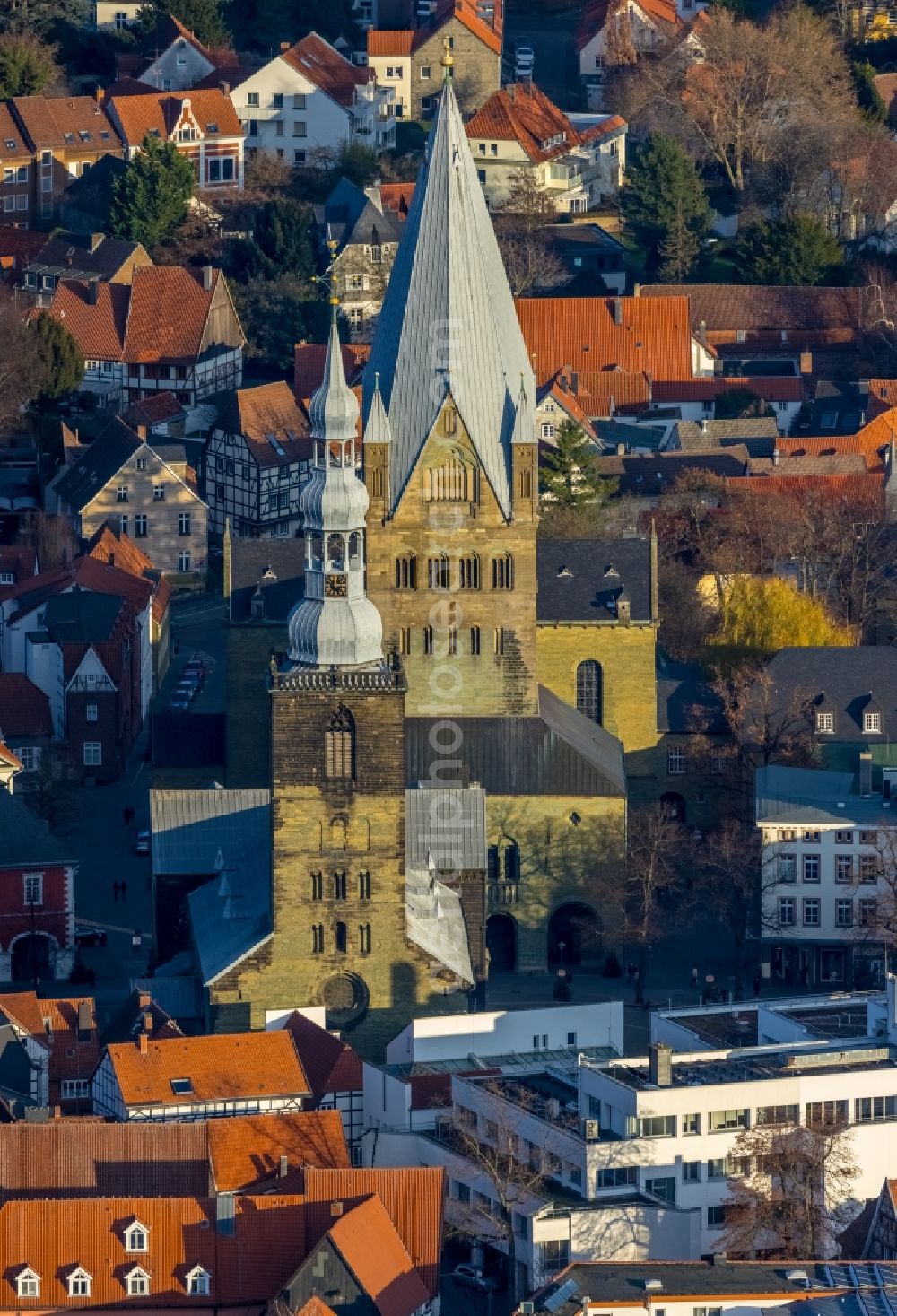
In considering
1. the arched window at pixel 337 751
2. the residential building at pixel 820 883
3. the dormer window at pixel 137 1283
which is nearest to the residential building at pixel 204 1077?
the arched window at pixel 337 751

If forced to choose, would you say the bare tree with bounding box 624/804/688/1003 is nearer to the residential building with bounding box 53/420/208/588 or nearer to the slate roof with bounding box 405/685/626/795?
the slate roof with bounding box 405/685/626/795

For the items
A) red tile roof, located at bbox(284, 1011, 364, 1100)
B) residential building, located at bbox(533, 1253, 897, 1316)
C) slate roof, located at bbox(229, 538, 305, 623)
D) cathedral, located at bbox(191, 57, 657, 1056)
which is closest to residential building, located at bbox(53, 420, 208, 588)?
slate roof, located at bbox(229, 538, 305, 623)

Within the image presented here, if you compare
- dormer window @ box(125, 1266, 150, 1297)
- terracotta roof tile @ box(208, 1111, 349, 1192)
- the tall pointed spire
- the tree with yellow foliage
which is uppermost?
the tall pointed spire

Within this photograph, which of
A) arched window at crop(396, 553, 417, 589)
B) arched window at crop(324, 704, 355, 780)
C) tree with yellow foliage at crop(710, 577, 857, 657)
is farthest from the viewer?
tree with yellow foliage at crop(710, 577, 857, 657)

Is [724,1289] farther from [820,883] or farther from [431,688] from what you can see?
[431,688]

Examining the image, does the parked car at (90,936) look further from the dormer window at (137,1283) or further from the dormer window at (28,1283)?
the dormer window at (28,1283)

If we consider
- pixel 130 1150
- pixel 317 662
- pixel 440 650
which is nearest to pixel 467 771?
pixel 440 650
